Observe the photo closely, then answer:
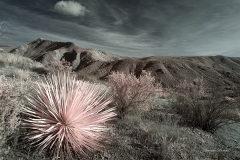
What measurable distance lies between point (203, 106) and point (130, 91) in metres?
2.14

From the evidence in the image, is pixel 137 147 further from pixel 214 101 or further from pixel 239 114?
pixel 239 114

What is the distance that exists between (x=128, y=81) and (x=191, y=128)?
6.79 feet

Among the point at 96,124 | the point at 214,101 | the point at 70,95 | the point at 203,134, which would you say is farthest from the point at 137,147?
the point at 214,101

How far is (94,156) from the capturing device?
380 cm

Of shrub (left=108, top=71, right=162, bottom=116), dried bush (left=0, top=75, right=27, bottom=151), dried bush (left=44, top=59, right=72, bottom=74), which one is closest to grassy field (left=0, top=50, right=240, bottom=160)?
dried bush (left=0, top=75, right=27, bottom=151)

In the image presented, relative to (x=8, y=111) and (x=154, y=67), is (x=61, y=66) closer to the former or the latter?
(x=8, y=111)

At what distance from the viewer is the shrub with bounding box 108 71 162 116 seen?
632 cm

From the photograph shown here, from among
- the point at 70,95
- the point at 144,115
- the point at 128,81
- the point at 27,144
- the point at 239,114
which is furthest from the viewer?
the point at 239,114

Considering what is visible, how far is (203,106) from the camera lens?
6.73 m

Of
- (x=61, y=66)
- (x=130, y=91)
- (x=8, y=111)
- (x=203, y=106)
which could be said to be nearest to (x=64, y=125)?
(x=8, y=111)

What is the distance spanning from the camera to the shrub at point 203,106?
6.51 meters

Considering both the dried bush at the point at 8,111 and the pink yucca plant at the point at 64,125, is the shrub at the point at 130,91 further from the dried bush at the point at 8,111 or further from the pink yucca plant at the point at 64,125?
the dried bush at the point at 8,111

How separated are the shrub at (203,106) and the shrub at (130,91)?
1.22 meters

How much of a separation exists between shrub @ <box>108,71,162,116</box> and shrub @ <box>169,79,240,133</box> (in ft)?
3.99
